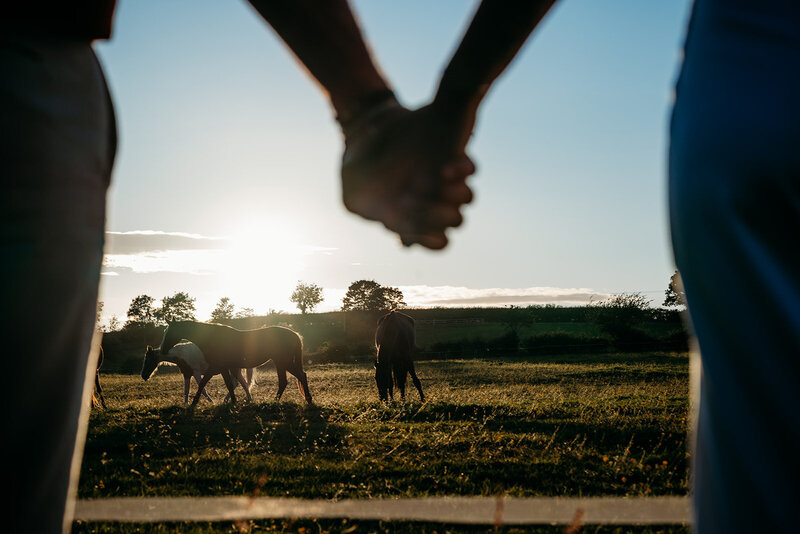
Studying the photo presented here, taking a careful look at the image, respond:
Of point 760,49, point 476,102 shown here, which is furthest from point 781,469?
point 476,102

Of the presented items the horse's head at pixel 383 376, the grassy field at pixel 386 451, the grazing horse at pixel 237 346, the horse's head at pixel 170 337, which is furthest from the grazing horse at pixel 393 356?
the horse's head at pixel 170 337

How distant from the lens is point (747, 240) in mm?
639

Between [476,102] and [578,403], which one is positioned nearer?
[476,102]

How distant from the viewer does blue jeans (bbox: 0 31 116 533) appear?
81 centimetres

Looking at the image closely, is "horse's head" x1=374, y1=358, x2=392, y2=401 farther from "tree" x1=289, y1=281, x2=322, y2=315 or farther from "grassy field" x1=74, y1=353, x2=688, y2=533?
"tree" x1=289, y1=281, x2=322, y2=315

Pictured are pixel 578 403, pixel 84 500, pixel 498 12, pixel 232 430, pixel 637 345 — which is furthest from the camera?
pixel 637 345

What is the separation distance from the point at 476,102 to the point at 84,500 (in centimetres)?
468

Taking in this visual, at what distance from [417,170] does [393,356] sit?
11949 millimetres

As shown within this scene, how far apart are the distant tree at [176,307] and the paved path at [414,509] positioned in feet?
294

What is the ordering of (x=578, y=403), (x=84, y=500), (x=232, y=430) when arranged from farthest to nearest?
(x=578, y=403) → (x=232, y=430) → (x=84, y=500)

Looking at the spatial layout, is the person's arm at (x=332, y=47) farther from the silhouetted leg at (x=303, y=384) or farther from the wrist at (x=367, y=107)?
the silhouetted leg at (x=303, y=384)

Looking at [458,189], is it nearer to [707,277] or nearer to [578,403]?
[707,277]

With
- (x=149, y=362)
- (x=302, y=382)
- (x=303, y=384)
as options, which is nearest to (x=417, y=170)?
(x=303, y=384)

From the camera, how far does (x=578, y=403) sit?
10148mm
